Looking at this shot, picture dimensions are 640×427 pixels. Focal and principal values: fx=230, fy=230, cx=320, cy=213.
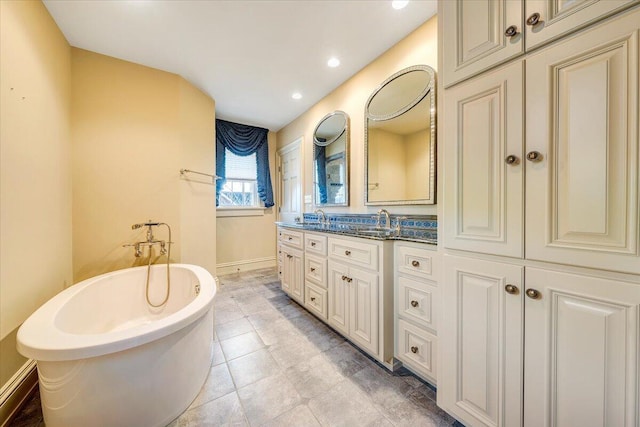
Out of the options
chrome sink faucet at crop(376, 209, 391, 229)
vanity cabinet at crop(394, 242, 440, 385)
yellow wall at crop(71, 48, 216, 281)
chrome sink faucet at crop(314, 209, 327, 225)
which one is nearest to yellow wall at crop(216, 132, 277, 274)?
yellow wall at crop(71, 48, 216, 281)

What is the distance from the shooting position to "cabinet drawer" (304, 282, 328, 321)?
2080mm

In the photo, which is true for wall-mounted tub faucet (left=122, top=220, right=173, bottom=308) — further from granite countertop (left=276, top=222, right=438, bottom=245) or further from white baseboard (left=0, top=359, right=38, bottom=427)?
granite countertop (left=276, top=222, right=438, bottom=245)

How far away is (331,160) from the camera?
2.82 m

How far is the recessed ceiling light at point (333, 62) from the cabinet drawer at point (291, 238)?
5.67 feet

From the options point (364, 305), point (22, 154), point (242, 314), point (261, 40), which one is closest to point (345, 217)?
point (364, 305)

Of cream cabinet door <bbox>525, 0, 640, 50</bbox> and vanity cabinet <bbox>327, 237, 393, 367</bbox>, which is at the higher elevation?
cream cabinet door <bbox>525, 0, 640, 50</bbox>

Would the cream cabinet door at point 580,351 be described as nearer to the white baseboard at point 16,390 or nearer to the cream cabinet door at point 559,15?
the cream cabinet door at point 559,15

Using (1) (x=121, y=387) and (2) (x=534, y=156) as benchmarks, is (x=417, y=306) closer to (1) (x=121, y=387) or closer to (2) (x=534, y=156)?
(2) (x=534, y=156)

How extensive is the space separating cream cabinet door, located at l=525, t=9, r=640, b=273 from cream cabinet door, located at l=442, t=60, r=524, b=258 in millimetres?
40

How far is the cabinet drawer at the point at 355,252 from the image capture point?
1.60m

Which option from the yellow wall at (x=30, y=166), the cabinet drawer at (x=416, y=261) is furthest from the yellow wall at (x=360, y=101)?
the yellow wall at (x=30, y=166)

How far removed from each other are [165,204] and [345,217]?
1966mm

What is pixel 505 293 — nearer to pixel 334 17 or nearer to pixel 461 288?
pixel 461 288

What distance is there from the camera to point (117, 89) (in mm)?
2242
